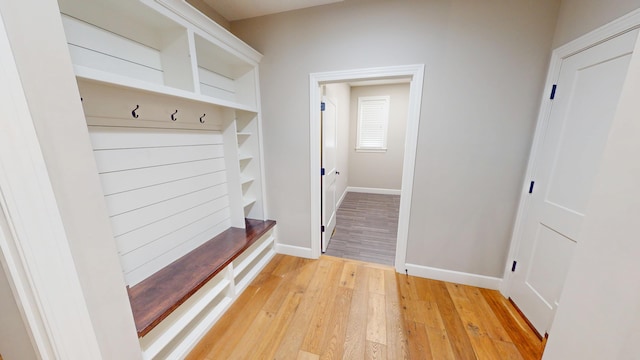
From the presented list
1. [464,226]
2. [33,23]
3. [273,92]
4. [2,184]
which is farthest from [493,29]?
[2,184]

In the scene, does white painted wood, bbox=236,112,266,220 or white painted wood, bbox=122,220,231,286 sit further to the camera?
white painted wood, bbox=236,112,266,220

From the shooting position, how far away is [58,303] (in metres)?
0.71

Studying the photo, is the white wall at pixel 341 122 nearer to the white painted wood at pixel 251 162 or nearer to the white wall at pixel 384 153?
the white wall at pixel 384 153

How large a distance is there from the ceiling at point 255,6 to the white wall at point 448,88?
2.3 inches

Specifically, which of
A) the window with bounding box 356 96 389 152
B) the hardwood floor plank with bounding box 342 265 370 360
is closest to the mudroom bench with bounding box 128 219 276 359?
the hardwood floor plank with bounding box 342 265 370 360

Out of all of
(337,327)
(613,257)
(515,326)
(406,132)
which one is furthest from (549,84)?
(337,327)

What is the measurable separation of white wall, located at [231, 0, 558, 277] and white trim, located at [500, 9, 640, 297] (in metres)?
0.06

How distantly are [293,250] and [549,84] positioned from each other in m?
2.73

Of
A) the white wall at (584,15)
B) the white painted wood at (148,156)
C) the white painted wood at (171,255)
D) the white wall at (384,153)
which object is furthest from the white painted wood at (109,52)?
the white wall at (384,153)

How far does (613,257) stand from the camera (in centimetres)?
51

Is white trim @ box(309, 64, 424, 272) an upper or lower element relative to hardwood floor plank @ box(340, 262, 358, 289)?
upper

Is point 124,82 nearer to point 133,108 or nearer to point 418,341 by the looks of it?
point 133,108

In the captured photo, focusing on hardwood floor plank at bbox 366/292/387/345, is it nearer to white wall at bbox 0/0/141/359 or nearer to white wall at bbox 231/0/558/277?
white wall at bbox 231/0/558/277

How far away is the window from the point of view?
4.87m
